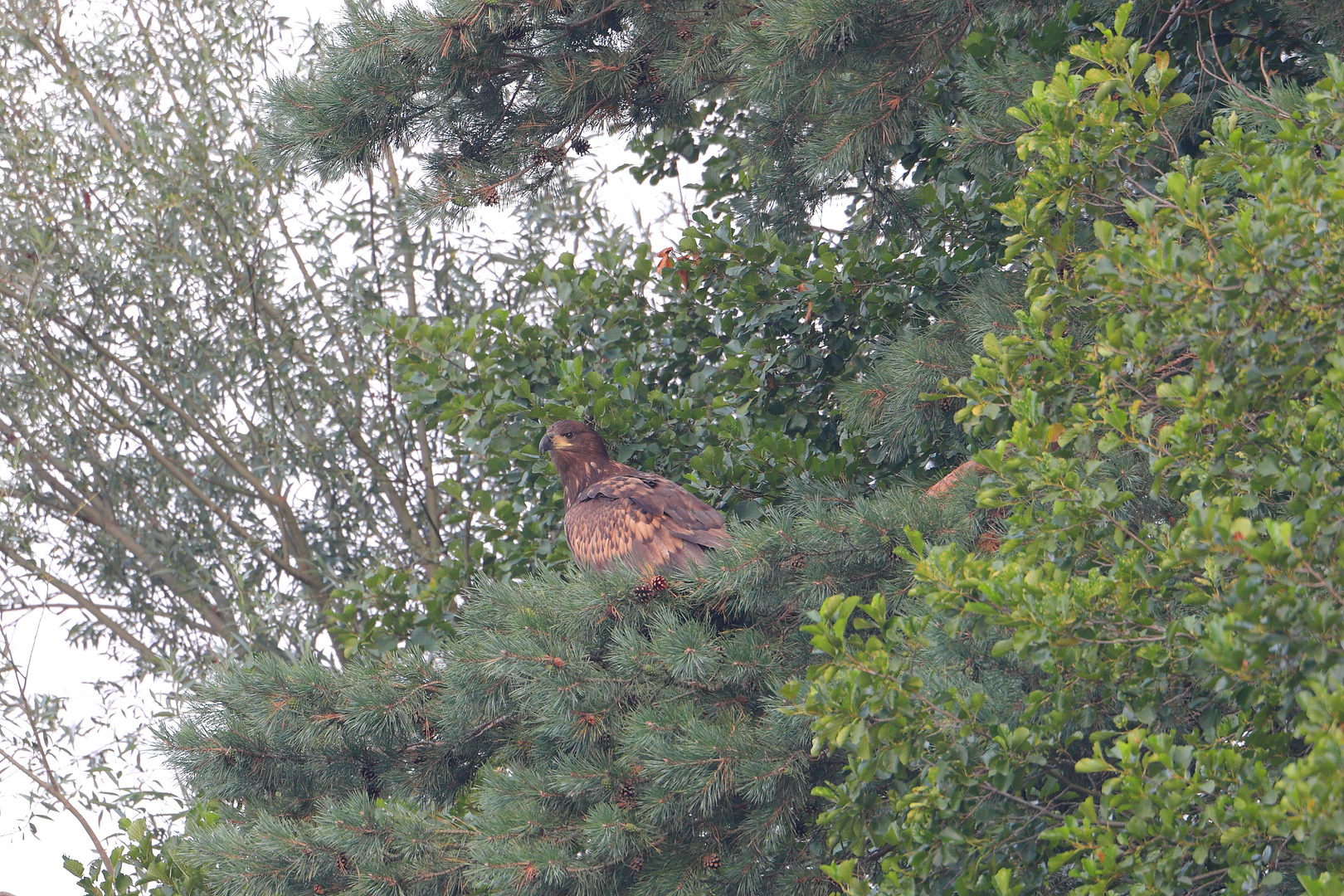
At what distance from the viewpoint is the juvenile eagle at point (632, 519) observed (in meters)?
4.41

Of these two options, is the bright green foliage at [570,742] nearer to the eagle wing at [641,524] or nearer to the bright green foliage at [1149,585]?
the bright green foliage at [1149,585]

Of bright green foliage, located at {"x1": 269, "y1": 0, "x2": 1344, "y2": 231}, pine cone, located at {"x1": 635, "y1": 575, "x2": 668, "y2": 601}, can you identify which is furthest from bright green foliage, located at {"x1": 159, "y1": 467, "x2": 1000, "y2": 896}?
bright green foliage, located at {"x1": 269, "y1": 0, "x2": 1344, "y2": 231}

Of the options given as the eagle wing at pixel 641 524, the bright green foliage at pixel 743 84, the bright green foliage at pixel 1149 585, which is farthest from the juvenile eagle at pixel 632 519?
the bright green foliage at pixel 1149 585

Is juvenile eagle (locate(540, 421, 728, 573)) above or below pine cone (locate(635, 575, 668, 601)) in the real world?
above

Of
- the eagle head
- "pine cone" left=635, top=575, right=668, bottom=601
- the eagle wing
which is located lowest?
"pine cone" left=635, top=575, right=668, bottom=601

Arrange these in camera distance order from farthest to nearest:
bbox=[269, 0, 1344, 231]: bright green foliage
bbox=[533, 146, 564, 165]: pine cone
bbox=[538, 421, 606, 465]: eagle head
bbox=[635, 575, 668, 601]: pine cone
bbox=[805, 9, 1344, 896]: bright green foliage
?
bbox=[533, 146, 564, 165]: pine cone
bbox=[538, 421, 606, 465]: eagle head
bbox=[269, 0, 1344, 231]: bright green foliage
bbox=[635, 575, 668, 601]: pine cone
bbox=[805, 9, 1344, 896]: bright green foliage

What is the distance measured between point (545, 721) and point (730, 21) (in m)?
3.11

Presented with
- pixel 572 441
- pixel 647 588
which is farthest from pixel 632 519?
pixel 647 588

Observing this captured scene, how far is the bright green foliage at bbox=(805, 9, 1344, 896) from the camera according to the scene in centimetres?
211

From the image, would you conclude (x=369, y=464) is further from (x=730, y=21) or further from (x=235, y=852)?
(x=235, y=852)

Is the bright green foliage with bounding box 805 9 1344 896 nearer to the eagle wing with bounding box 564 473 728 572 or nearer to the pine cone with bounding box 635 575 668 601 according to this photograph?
the pine cone with bounding box 635 575 668 601

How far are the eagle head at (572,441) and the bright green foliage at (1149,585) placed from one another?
8.22ft

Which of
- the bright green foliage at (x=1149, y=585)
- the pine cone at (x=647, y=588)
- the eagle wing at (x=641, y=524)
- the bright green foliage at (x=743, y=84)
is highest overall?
the bright green foliage at (x=743, y=84)

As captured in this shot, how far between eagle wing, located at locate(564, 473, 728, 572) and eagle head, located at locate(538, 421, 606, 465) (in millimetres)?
272
